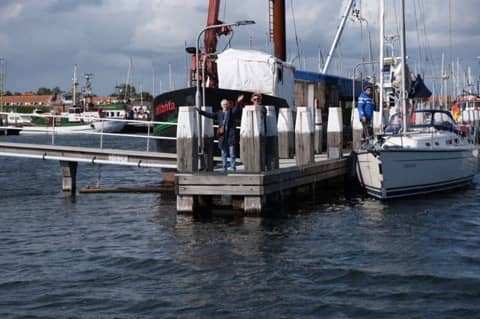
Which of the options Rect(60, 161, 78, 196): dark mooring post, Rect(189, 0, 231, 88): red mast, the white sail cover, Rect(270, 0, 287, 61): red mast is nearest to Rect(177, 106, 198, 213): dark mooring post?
Rect(60, 161, 78, 196): dark mooring post

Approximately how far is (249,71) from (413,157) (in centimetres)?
850

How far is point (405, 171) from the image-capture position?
19875 millimetres

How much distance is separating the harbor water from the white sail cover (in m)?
7.26

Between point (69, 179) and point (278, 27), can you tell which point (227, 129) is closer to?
point (69, 179)

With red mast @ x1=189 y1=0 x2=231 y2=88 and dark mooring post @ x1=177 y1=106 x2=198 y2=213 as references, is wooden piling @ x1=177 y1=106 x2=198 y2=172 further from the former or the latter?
red mast @ x1=189 y1=0 x2=231 y2=88

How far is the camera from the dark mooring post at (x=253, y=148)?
55.7ft

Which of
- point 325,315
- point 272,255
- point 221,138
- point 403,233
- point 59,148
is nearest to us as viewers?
point 325,315

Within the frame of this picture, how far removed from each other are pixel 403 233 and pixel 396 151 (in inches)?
152

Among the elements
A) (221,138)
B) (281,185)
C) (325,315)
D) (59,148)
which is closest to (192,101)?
(59,148)

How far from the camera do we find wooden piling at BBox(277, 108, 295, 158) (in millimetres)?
22156

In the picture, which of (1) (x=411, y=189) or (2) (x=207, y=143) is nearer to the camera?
(2) (x=207, y=143)

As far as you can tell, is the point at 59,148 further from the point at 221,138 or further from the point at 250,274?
the point at 250,274

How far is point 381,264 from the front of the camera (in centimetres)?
1301

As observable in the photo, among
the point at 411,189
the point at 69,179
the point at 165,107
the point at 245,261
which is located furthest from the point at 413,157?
the point at 69,179
